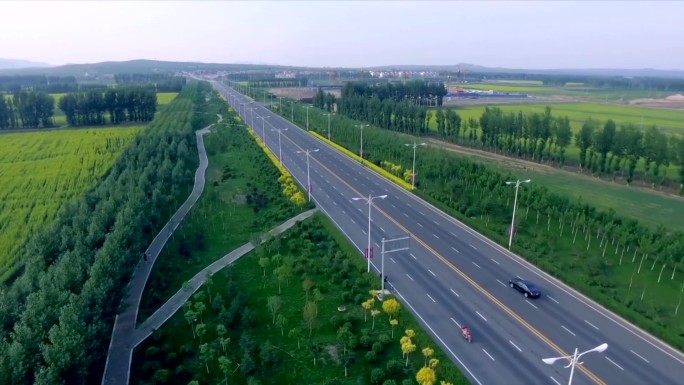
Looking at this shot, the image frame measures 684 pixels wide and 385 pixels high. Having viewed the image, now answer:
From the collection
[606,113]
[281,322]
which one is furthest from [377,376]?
[606,113]

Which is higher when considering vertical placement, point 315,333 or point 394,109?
point 394,109

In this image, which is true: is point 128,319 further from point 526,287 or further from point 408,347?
point 526,287

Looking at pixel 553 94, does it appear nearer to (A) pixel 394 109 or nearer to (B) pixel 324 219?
(A) pixel 394 109

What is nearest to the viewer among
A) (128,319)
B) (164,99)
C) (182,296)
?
(128,319)

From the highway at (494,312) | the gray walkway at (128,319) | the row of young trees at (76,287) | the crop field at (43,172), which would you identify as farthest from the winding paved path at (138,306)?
the highway at (494,312)

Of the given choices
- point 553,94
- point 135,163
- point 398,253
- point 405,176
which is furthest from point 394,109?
point 553,94

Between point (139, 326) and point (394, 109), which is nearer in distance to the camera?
point (139, 326)
